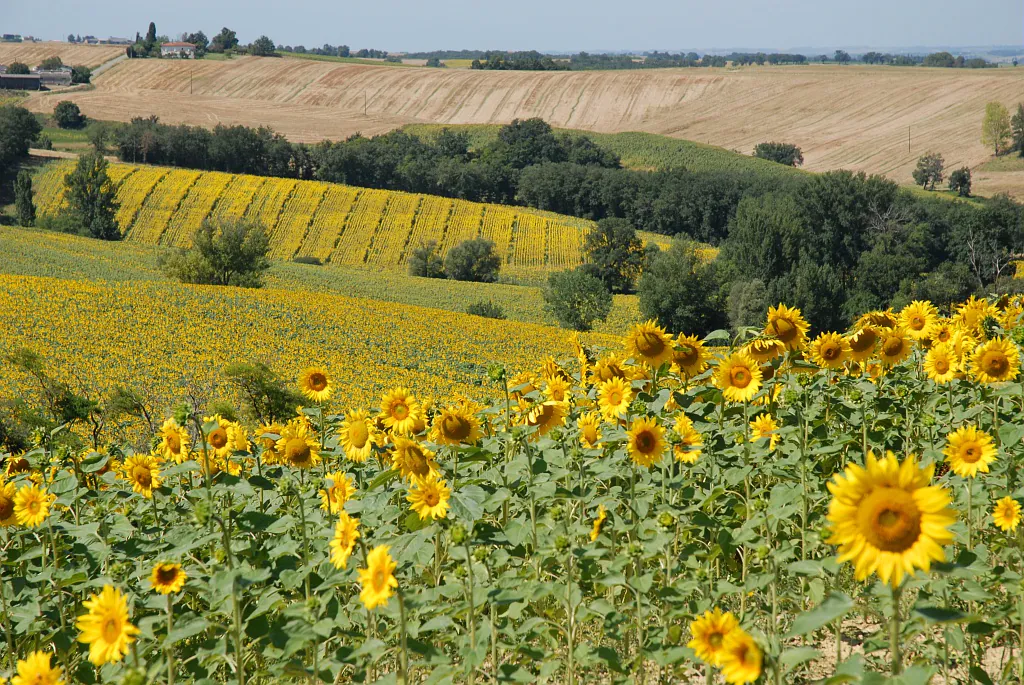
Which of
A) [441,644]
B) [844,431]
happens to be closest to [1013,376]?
[844,431]

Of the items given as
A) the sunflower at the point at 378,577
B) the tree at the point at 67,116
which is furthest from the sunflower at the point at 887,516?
the tree at the point at 67,116

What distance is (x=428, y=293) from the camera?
171 feet

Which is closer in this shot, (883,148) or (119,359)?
(119,359)

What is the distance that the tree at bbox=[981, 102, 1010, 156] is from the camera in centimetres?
8350

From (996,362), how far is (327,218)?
222ft

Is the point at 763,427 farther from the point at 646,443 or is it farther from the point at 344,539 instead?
the point at 344,539

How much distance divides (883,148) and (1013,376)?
9245 centimetres

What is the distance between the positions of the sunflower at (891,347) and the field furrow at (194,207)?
61724mm

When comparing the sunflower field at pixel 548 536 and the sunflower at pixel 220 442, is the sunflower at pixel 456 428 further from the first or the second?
the sunflower at pixel 220 442

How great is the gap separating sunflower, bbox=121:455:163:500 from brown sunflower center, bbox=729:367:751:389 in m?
2.55

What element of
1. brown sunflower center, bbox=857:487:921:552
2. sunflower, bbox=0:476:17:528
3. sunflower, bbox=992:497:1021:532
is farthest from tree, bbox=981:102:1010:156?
brown sunflower center, bbox=857:487:921:552

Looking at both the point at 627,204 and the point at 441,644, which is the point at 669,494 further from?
the point at 627,204

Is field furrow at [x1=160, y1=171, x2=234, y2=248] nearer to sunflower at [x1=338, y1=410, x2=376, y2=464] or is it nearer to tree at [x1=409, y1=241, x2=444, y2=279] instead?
tree at [x1=409, y1=241, x2=444, y2=279]

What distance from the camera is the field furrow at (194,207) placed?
212 feet
